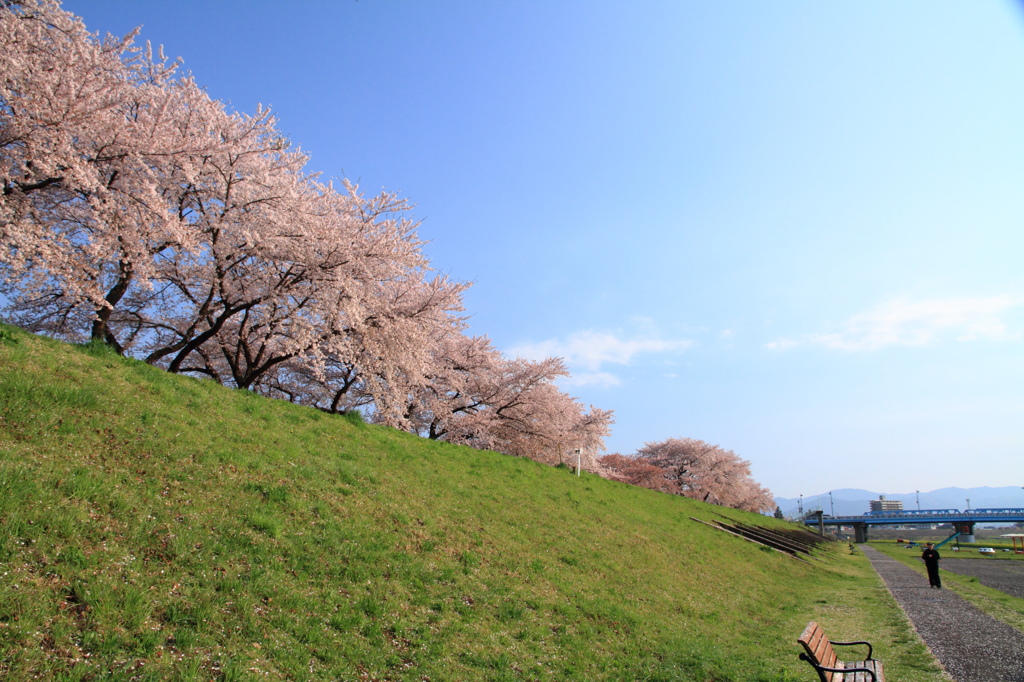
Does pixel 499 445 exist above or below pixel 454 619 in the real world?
above

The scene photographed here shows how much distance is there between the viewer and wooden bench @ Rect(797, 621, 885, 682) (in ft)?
22.9

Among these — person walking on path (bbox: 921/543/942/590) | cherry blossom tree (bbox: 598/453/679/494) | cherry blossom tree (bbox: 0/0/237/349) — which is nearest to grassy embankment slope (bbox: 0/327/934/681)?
cherry blossom tree (bbox: 0/0/237/349)

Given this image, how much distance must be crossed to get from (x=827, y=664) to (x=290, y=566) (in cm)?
820

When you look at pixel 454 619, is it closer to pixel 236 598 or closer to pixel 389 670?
pixel 389 670

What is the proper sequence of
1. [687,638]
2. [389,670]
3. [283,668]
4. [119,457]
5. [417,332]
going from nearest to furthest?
[283,668] < [389,670] < [119,457] < [687,638] < [417,332]

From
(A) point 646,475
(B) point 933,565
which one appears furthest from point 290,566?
(A) point 646,475

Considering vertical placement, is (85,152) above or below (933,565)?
above

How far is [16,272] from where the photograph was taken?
40.3 feet

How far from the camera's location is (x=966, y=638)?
1185 centimetres

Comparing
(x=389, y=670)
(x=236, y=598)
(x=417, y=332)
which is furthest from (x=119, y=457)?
(x=417, y=332)

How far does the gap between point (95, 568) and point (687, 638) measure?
1043cm

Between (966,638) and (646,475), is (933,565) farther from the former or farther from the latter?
(646,475)

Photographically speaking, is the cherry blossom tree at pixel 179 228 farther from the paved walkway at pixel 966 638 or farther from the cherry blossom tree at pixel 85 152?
the paved walkway at pixel 966 638

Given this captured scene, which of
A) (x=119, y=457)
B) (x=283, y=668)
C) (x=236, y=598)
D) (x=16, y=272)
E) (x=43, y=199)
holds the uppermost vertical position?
(x=43, y=199)
